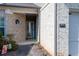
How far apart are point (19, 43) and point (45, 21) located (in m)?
1.00

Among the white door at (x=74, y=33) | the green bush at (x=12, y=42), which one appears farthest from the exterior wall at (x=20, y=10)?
the white door at (x=74, y=33)

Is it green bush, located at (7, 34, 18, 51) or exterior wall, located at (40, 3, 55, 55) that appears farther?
exterior wall, located at (40, 3, 55, 55)

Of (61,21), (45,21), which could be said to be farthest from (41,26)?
(61,21)

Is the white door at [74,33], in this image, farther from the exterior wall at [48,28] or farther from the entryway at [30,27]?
the entryway at [30,27]

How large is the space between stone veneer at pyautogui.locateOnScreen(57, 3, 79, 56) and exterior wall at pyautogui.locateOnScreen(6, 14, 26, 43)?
3.28ft

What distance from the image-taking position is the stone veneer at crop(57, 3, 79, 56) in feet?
18.4

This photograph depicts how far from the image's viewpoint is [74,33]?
5.86 m

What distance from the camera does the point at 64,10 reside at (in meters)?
5.75

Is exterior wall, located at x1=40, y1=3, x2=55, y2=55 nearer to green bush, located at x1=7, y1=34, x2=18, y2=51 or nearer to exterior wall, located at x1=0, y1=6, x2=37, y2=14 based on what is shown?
exterior wall, located at x1=0, y1=6, x2=37, y2=14

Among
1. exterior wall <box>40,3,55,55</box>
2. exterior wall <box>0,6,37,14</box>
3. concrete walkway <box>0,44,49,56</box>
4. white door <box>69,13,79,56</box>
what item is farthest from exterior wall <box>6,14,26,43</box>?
white door <box>69,13,79,56</box>

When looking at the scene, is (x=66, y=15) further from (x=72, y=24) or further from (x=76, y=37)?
(x=76, y=37)

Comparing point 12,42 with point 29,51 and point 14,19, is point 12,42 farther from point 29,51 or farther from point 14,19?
point 14,19

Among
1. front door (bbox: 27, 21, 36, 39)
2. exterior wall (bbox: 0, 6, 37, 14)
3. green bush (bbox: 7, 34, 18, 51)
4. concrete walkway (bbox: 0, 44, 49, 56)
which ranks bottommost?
concrete walkway (bbox: 0, 44, 49, 56)

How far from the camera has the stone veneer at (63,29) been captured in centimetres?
562
